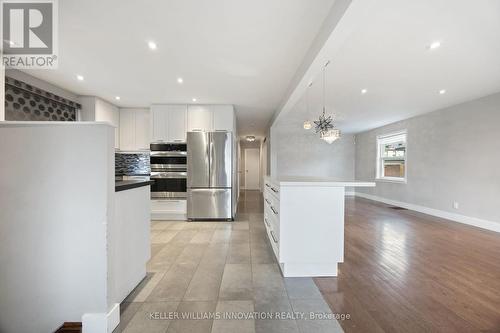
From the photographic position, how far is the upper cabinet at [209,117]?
4.76 metres

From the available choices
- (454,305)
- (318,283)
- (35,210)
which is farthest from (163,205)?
(454,305)

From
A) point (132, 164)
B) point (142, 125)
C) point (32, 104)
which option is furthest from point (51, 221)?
point (142, 125)

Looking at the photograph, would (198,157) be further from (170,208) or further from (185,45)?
(185,45)

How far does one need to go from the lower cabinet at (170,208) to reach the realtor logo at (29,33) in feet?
9.47

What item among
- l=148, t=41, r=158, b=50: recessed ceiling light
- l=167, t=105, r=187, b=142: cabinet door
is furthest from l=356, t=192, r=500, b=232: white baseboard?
l=148, t=41, r=158, b=50: recessed ceiling light

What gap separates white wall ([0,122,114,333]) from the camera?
1428mm

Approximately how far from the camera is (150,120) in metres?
4.78

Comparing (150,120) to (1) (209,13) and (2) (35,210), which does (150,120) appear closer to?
(1) (209,13)

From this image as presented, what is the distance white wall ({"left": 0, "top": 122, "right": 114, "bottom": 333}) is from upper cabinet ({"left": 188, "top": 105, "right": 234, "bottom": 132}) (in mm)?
3349

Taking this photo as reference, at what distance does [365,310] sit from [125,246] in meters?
2.03

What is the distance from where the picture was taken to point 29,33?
2.30 metres

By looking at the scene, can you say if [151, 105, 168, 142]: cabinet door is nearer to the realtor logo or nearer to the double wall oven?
the double wall oven

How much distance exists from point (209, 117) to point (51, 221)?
366 centimetres

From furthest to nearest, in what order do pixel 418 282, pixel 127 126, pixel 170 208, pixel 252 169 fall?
pixel 252 169
pixel 127 126
pixel 170 208
pixel 418 282
